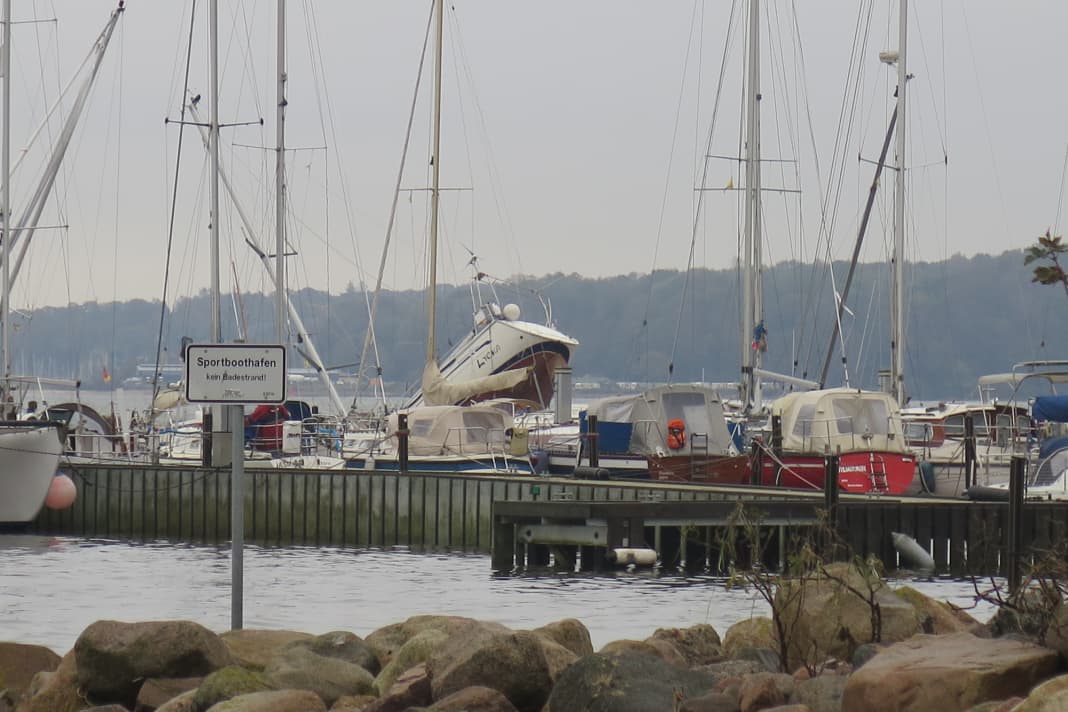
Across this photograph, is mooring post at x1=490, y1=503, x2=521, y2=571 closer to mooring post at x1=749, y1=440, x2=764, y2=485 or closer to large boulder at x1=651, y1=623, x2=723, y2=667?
mooring post at x1=749, y1=440, x2=764, y2=485

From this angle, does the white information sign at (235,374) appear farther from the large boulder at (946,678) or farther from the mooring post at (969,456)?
the mooring post at (969,456)

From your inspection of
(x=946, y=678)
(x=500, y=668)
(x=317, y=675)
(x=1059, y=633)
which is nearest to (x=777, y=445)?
(x=317, y=675)

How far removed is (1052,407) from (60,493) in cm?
2130

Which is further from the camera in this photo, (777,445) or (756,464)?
(777,445)

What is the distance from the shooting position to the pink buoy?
1510 inches

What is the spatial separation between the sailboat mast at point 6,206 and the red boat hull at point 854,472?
1863 cm

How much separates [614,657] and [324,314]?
156m

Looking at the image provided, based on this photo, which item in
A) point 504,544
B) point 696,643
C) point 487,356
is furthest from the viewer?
point 487,356

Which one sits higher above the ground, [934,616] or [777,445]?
[777,445]

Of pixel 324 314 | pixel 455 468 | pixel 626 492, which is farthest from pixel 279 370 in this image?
pixel 324 314

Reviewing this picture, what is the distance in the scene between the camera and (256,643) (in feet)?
52.9

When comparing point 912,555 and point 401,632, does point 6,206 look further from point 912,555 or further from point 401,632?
point 401,632

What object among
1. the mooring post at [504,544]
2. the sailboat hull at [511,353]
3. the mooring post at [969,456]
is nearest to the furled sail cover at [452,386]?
the sailboat hull at [511,353]

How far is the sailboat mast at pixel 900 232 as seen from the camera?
1886 inches
